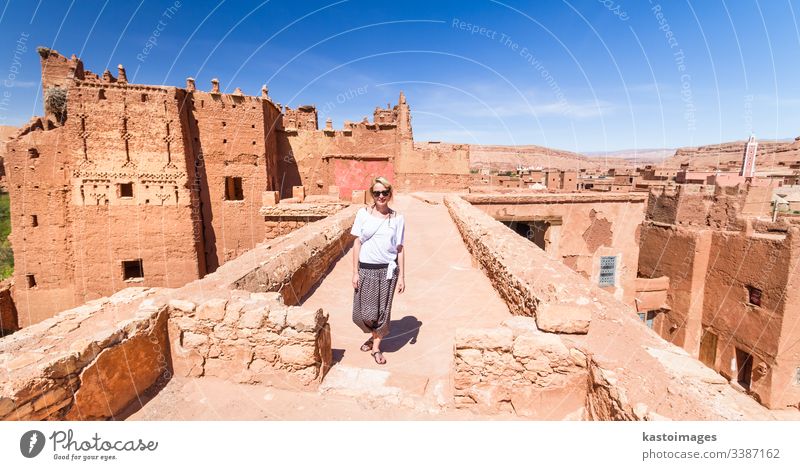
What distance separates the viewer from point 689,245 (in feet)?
50.2

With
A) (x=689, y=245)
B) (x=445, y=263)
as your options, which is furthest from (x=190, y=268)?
(x=689, y=245)

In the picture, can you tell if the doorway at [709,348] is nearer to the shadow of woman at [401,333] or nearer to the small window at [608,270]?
the small window at [608,270]

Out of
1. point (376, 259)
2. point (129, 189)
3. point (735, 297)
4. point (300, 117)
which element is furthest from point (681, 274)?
point (300, 117)

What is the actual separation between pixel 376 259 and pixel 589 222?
56.9 ft

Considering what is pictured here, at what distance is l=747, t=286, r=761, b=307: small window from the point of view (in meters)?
12.6

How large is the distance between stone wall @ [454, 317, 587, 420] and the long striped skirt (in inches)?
46.6

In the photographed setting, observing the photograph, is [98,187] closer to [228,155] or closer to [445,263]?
[228,155]

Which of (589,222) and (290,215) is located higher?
(290,215)

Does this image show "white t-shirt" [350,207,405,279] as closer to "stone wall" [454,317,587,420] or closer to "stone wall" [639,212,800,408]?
"stone wall" [454,317,587,420]

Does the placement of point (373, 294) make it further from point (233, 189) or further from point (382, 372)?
point (233, 189)

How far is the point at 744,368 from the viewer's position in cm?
1342

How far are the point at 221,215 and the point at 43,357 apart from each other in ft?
62.8

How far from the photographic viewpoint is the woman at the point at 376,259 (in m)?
3.97

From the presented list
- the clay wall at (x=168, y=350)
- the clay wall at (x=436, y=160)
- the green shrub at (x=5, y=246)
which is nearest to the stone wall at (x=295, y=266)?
the clay wall at (x=168, y=350)
